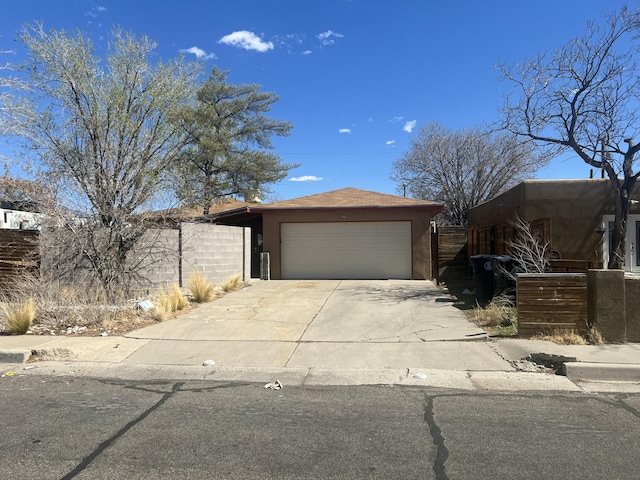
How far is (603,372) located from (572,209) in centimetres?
926

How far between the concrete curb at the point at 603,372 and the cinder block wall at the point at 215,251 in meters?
10.8

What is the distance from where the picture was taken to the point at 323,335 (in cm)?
877

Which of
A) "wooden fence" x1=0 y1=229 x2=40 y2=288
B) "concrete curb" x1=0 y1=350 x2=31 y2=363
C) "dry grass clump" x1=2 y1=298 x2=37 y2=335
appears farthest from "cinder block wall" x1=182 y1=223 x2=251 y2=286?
"concrete curb" x1=0 y1=350 x2=31 y2=363

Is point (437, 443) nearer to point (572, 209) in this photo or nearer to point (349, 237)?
point (572, 209)

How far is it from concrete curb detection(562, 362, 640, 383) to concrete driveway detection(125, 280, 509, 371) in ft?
2.81

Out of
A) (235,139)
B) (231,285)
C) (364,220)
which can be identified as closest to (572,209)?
(364,220)

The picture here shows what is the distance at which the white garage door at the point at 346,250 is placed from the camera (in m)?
19.0

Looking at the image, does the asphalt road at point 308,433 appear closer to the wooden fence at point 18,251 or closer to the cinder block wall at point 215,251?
the wooden fence at point 18,251

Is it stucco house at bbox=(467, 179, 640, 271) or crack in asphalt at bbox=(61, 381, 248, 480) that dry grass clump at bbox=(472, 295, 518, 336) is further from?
crack in asphalt at bbox=(61, 381, 248, 480)

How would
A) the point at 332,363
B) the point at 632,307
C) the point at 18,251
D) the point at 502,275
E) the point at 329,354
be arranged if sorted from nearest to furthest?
the point at 332,363, the point at 329,354, the point at 632,307, the point at 502,275, the point at 18,251

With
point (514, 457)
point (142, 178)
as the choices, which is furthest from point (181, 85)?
point (514, 457)

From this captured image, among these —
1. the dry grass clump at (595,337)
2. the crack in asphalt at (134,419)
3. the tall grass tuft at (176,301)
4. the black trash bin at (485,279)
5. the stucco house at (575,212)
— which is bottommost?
the crack in asphalt at (134,419)

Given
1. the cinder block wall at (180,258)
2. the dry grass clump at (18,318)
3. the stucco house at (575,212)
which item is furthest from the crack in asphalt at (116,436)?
the stucco house at (575,212)

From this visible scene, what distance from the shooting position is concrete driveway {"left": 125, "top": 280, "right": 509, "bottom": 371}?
7215mm
